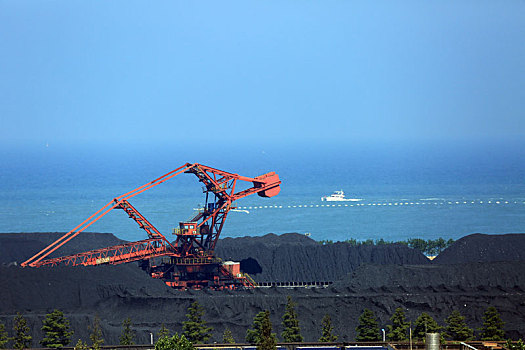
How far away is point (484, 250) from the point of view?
8550 cm

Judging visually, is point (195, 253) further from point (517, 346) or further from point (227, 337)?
point (517, 346)

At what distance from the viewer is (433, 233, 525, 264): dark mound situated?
277 feet

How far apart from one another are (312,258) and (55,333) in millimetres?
34434

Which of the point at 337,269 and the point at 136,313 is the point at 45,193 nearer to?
the point at 337,269

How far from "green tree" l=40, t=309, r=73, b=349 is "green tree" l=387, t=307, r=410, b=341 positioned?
1854cm

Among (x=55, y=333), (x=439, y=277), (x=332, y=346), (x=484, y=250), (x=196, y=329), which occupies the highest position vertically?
(x=484, y=250)

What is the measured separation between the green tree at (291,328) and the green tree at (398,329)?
5258 millimetres

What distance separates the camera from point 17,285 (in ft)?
221

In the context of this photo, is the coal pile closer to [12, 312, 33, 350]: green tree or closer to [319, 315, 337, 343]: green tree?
[319, 315, 337, 343]: green tree

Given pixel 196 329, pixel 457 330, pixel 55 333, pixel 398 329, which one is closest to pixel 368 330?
pixel 398 329

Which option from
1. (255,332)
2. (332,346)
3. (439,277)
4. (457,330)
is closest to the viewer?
(332,346)

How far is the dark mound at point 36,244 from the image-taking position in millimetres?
84125

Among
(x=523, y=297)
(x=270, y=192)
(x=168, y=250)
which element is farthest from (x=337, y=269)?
(x=523, y=297)

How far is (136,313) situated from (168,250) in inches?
529
